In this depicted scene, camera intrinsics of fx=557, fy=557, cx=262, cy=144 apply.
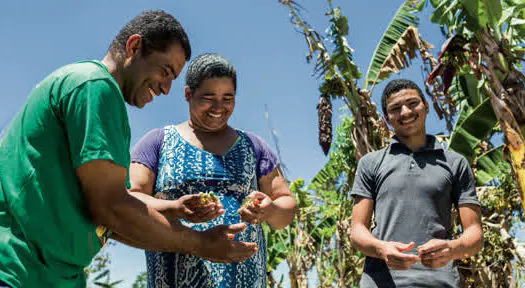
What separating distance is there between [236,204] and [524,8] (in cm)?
581

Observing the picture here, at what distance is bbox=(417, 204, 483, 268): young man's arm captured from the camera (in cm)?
251

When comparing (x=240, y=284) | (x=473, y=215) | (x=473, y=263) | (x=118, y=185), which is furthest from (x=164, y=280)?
(x=473, y=263)

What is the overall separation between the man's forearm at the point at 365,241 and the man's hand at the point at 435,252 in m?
0.20

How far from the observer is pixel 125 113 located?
1667 millimetres

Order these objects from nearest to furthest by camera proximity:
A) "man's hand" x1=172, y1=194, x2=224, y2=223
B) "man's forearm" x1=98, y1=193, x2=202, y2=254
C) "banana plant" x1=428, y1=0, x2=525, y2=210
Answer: "man's forearm" x1=98, y1=193, x2=202, y2=254 < "man's hand" x1=172, y1=194, x2=224, y2=223 < "banana plant" x1=428, y1=0, x2=525, y2=210

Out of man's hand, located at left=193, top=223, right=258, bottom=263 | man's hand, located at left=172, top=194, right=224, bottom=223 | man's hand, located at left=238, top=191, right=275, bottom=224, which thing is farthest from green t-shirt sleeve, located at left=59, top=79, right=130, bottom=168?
man's hand, located at left=238, top=191, right=275, bottom=224

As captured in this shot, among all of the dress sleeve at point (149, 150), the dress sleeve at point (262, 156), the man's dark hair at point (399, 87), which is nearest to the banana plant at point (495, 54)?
the man's dark hair at point (399, 87)

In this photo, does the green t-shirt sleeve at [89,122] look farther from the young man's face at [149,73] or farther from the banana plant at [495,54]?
the banana plant at [495,54]

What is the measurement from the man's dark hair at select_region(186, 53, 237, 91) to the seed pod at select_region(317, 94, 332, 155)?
4.65 metres

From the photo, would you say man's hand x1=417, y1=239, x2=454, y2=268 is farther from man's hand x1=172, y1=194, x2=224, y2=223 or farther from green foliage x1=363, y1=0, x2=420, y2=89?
green foliage x1=363, y1=0, x2=420, y2=89

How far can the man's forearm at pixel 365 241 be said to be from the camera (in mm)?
2637

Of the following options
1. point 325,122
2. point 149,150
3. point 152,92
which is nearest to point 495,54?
point 325,122

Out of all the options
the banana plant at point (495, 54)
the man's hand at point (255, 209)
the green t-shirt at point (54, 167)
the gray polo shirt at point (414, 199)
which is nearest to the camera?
the green t-shirt at point (54, 167)

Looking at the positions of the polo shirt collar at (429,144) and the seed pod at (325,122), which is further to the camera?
the seed pod at (325,122)
